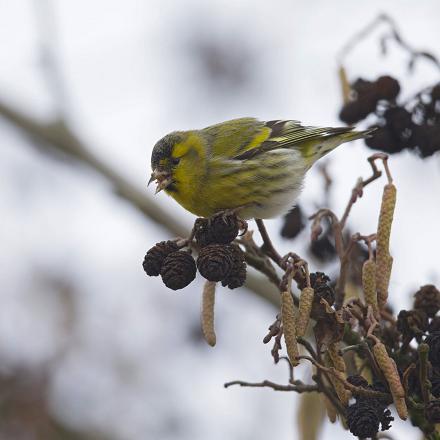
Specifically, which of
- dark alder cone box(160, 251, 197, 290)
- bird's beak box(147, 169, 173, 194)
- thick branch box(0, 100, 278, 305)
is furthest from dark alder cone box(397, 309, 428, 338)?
thick branch box(0, 100, 278, 305)

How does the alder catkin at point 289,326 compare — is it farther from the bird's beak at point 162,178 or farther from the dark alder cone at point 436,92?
the bird's beak at point 162,178

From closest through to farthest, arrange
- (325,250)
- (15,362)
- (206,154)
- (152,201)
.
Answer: (325,250) → (206,154) → (152,201) → (15,362)

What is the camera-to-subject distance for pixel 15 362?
4473 millimetres

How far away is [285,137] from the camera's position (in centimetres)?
371

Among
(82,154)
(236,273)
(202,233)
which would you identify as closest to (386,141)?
(202,233)

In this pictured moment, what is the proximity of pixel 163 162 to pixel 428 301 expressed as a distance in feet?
4.70

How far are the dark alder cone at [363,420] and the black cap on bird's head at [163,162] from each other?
159cm

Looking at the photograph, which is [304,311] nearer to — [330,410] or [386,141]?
[330,410]

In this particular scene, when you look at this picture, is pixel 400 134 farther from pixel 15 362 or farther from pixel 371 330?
pixel 15 362

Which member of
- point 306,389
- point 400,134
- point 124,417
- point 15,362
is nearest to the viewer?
point 306,389

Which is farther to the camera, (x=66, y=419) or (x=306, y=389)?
(x=66, y=419)

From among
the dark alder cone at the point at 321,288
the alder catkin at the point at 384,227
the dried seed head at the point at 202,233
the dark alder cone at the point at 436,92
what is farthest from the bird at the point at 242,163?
the dark alder cone at the point at 321,288

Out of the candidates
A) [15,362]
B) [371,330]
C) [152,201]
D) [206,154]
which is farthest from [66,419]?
[371,330]

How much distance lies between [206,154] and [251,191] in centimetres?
33
